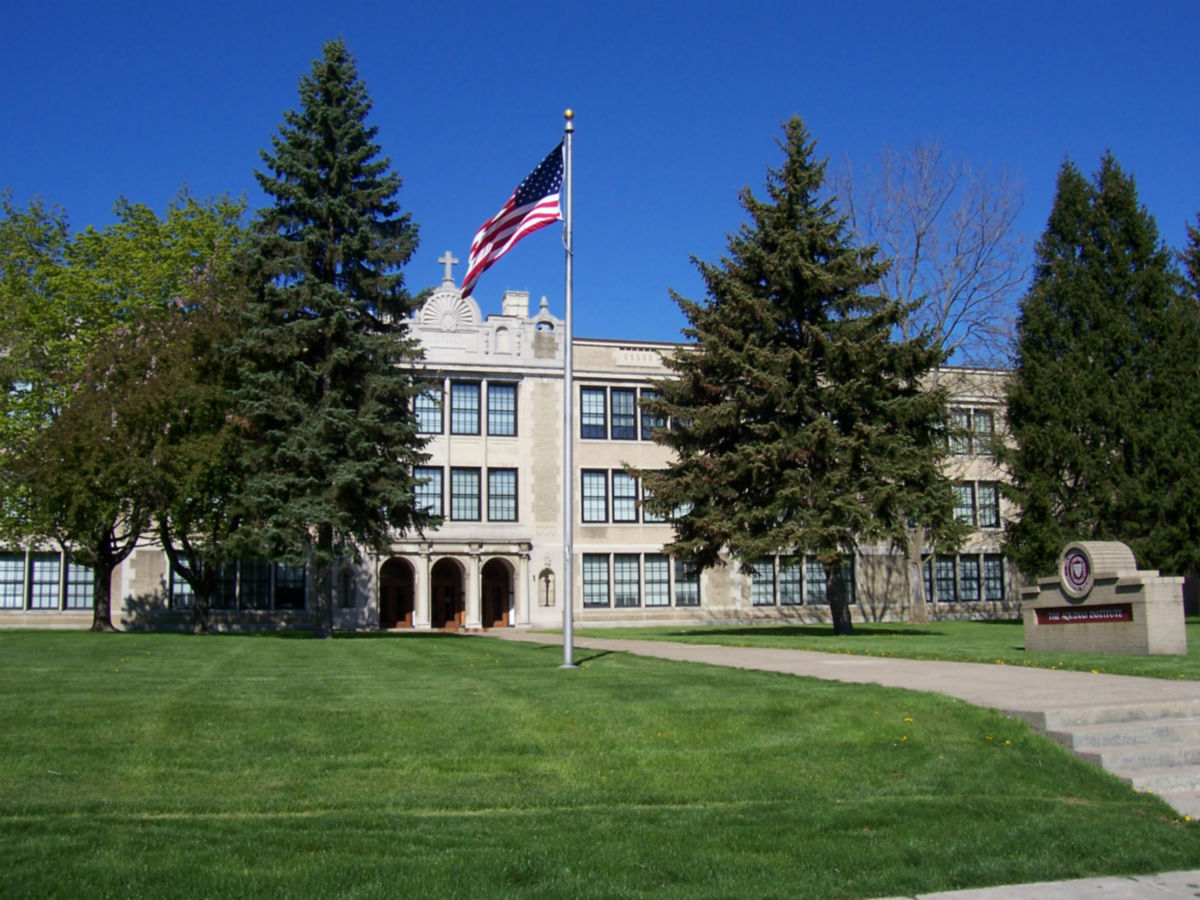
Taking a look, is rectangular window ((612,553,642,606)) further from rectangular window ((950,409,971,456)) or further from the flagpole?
the flagpole

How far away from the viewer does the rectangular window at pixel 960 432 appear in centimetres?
3123

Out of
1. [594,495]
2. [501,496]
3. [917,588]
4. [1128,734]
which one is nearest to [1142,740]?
[1128,734]

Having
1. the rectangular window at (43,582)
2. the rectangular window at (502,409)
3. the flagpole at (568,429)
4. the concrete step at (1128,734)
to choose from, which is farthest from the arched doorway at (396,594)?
the concrete step at (1128,734)

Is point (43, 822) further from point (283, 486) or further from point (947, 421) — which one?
point (947, 421)

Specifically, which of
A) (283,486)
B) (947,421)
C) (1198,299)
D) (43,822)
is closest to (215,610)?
(283,486)

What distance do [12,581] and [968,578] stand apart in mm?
39794

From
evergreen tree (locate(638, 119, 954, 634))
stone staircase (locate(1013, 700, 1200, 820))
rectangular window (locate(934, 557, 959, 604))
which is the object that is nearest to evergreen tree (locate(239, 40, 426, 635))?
evergreen tree (locate(638, 119, 954, 634))

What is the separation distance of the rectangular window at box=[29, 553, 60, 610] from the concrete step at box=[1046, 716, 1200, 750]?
3947 centimetres

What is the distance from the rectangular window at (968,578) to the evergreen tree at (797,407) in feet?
70.4

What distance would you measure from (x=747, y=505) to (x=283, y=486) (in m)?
11.7

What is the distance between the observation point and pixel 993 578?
5091cm

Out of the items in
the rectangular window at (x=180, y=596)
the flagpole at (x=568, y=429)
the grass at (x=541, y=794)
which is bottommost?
the grass at (x=541, y=794)

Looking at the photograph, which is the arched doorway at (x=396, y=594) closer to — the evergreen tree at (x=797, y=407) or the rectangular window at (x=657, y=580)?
the rectangular window at (x=657, y=580)

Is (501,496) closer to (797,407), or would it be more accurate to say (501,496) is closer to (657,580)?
(657,580)
